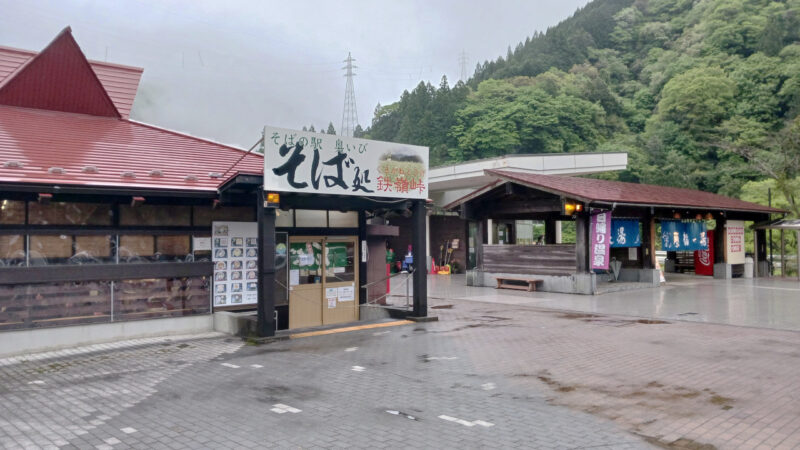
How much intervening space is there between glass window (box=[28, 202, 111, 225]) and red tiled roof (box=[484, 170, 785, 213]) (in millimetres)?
13505

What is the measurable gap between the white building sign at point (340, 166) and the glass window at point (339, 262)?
216 centimetres

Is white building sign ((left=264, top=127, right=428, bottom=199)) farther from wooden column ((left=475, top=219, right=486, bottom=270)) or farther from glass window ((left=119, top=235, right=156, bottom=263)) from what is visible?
wooden column ((left=475, top=219, right=486, bottom=270))

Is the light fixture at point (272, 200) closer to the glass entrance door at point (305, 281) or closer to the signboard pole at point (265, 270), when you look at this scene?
the signboard pole at point (265, 270)

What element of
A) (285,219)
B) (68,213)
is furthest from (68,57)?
(285,219)

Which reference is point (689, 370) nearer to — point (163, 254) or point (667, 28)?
point (163, 254)

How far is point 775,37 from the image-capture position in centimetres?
5784

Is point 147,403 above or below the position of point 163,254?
below

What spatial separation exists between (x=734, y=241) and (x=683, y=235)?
409 centimetres

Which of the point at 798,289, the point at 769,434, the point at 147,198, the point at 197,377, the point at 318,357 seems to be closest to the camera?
the point at 769,434

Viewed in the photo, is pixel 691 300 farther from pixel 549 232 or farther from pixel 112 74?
pixel 112 74

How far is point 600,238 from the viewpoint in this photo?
62.9 ft

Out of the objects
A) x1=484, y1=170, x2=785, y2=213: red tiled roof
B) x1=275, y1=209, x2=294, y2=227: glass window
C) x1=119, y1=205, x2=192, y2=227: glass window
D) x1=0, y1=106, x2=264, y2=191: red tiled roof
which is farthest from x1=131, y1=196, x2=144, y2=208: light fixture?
x1=484, y1=170, x2=785, y2=213: red tiled roof

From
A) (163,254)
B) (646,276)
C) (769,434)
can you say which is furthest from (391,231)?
(646,276)

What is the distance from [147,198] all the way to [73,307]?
7.62 ft
